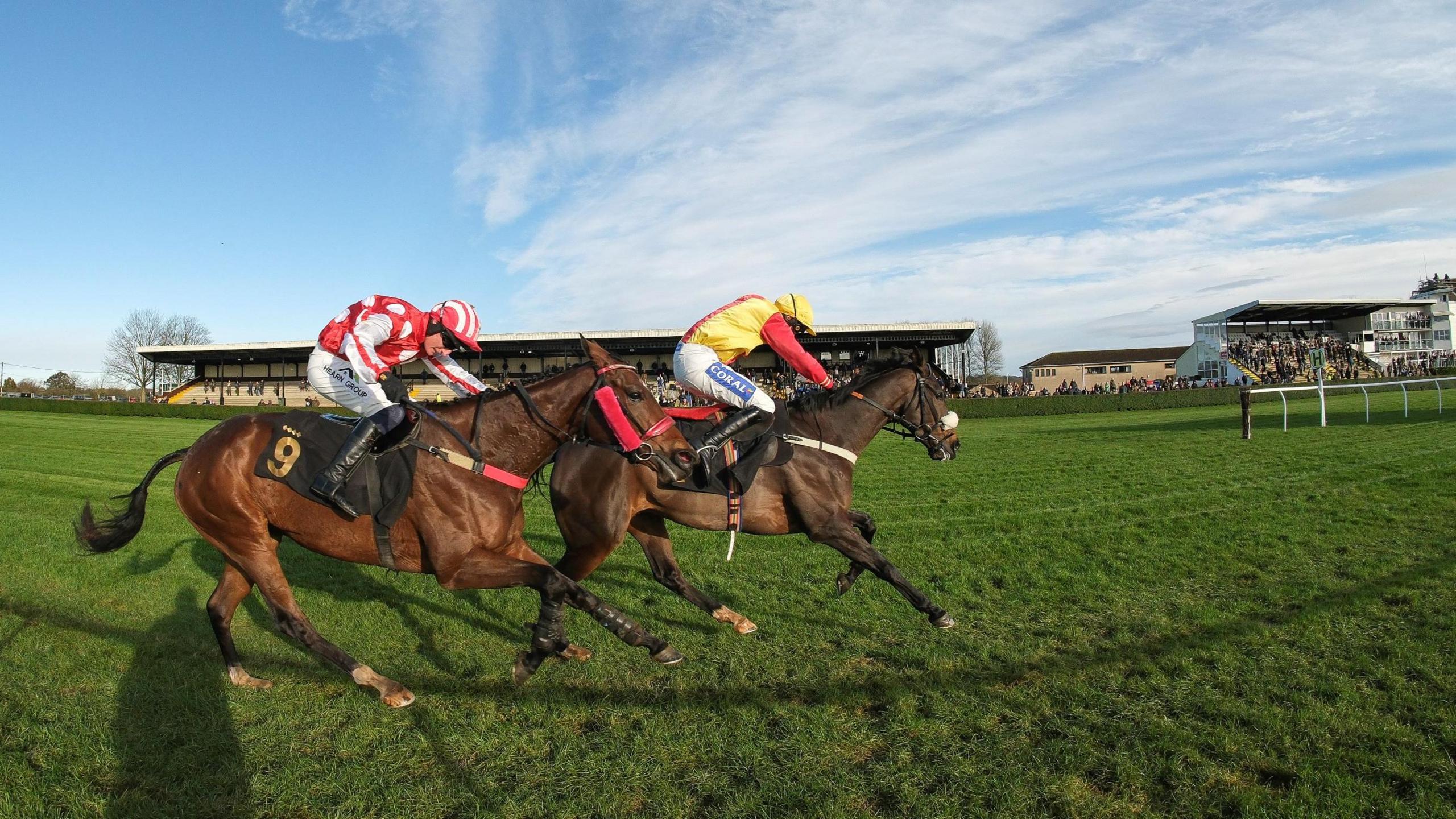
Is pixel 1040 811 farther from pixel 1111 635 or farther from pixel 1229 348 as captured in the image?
pixel 1229 348

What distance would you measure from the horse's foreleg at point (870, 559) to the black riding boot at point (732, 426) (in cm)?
91

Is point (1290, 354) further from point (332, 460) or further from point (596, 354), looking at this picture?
point (332, 460)

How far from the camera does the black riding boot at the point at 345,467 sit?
4.53 meters

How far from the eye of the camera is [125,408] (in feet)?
143

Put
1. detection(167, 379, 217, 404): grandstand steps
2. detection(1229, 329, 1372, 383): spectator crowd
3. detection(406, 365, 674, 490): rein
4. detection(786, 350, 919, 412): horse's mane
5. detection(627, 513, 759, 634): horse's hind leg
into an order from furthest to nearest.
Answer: detection(167, 379, 217, 404): grandstand steps → detection(1229, 329, 1372, 383): spectator crowd → detection(786, 350, 919, 412): horse's mane → detection(627, 513, 759, 634): horse's hind leg → detection(406, 365, 674, 490): rein

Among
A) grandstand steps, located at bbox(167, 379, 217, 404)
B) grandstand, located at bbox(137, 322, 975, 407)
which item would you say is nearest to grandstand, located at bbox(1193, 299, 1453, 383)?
grandstand, located at bbox(137, 322, 975, 407)

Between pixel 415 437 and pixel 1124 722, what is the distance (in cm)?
410

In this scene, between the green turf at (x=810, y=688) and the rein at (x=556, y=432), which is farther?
the rein at (x=556, y=432)

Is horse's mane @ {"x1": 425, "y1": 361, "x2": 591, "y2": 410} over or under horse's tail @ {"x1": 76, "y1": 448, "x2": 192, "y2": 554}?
over

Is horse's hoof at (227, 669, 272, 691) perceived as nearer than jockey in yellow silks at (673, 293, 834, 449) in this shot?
Yes

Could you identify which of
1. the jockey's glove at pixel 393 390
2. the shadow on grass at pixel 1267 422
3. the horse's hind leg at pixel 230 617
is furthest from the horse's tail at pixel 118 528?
the shadow on grass at pixel 1267 422

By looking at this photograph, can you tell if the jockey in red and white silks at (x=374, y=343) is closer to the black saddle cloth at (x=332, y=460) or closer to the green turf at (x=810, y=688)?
the black saddle cloth at (x=332, y=460)

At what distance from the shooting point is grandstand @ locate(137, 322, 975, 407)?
1715 inches

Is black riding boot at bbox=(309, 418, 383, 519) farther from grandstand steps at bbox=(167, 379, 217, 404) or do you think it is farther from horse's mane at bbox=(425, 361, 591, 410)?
grandstand steps at bbox=(167, 379, 217, 404)
